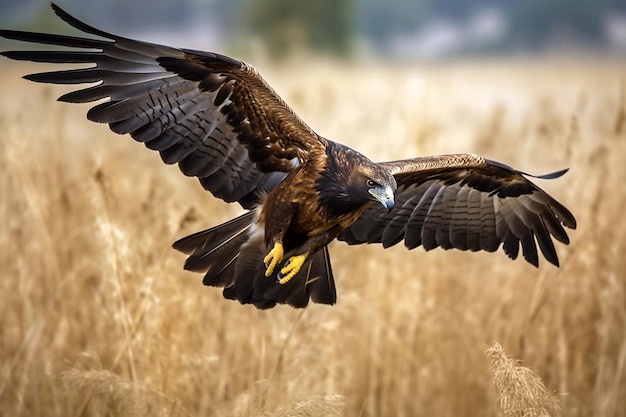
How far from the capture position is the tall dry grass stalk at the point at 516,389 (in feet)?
10.1

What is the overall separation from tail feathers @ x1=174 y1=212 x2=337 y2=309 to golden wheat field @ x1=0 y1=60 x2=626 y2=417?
0.15 metres

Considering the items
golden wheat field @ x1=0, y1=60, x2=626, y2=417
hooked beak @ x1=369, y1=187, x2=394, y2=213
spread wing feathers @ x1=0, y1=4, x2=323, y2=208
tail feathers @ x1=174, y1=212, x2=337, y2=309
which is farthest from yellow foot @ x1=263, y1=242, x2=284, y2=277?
hooked beak @ x1=369, y1=187, x2=394, y2=213

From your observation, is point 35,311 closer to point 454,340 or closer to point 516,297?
point 454,340

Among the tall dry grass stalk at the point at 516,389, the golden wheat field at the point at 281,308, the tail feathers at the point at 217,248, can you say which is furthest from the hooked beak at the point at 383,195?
the tall dry grass stalk at the point at 516,389

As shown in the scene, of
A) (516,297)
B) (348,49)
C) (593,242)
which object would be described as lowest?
(516,297)

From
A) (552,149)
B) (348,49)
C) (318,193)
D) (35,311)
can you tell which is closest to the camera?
(318,193)

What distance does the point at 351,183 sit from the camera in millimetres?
4148

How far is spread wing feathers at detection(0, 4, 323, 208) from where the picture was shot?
3.83 meters

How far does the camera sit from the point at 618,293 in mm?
5531

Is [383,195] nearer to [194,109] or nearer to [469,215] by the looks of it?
[194,109]

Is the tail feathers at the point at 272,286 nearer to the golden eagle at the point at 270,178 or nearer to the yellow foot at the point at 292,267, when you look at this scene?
the golden eagle at the point at 270,178

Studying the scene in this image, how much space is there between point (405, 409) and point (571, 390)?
40.6 inches

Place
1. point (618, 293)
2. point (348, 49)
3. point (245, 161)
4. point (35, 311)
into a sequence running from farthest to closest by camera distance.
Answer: point (348, 49), point (618, 293), point (35, 311), point (245, 161)

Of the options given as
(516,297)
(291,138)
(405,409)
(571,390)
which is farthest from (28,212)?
(571,390)
